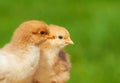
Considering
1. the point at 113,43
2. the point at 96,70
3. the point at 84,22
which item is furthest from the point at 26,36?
the point at 84,22

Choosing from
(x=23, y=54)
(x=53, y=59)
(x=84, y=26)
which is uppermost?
(x=84, y=26)

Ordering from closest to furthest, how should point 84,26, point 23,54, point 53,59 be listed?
point 23,54 < point 53,59 < point 84,26

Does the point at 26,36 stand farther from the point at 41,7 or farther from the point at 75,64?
the point at 41,7

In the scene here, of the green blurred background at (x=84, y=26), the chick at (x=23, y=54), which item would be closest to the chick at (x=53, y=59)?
the chick at (x=23, y=54)

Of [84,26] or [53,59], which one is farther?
[84,26]

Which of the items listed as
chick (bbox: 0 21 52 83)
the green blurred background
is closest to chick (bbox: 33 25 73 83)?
chick (bbox: 0 21 52 83)

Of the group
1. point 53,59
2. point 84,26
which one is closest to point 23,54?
point 53,59

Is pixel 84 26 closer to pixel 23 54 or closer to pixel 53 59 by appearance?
pixel 53 59

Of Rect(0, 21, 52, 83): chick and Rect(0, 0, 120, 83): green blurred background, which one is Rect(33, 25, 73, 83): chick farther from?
Rect(0, 0, 120, 83): green blurred background
